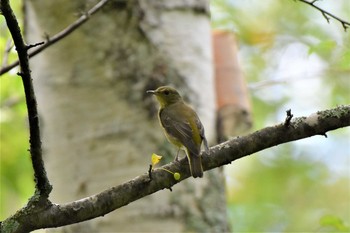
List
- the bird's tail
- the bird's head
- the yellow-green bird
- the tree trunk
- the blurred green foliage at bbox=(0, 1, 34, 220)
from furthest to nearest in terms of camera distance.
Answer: the blurred green foliage at bbox=(0, 1, 34, 220) → the bird's head → the tree trunk → the yellow-green bird → the bird's tail

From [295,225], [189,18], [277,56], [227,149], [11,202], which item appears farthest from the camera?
[277,56]

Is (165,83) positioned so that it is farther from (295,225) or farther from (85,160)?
(295,225)

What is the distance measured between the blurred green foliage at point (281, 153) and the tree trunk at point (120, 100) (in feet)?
9.10

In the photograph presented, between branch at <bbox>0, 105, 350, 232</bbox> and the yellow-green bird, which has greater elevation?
the yellow-green bird

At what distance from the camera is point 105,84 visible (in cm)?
390

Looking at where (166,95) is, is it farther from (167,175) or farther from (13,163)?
(13,163)

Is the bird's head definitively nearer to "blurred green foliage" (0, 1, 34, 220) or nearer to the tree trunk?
the tree trunk

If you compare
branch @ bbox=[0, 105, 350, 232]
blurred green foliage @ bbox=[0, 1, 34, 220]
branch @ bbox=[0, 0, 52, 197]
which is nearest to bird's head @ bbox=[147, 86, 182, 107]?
branch @ bbox=[0, 105, 350, 232]

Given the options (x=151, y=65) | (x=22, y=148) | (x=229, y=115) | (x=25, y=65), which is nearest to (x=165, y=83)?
(x=151, y=65)

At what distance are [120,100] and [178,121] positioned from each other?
1.16ft

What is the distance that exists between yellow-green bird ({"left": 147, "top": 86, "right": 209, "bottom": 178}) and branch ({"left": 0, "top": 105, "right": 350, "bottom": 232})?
719 mm

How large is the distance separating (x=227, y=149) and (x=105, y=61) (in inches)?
66.5

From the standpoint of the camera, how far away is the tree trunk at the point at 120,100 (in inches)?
144

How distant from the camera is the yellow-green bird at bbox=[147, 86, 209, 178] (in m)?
3.47
